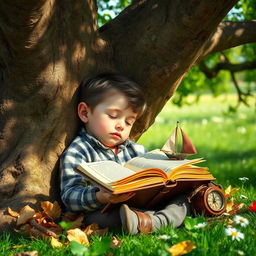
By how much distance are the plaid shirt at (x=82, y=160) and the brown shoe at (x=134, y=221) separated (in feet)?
0.91

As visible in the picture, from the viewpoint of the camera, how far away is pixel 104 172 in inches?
121

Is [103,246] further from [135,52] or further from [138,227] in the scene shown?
[135,52]

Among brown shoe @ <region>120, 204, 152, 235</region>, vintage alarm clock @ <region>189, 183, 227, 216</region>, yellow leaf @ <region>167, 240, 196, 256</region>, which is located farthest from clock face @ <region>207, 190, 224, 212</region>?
yellow leaf @ <region>167, 240, 196, 256</region>

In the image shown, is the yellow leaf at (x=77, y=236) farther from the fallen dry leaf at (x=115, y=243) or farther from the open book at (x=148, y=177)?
the open book at (x=148, y=177)

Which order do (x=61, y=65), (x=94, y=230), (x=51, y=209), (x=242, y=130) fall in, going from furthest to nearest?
(x=242, y=130) < (x=61, y=65) < (x=51, y=209) < (x=94, y=230)

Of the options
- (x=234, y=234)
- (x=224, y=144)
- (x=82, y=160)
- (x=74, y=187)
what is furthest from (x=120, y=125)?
(x=224, y=144)

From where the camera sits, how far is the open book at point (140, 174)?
291 cm

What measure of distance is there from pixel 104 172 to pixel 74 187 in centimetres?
40

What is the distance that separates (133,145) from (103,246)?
63.2 inches

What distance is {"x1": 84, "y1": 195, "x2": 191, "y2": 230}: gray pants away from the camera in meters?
3.18

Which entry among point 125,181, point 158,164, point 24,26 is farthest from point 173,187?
point 24,26

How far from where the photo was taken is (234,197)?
4145 mm

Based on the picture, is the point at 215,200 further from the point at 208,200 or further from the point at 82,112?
the point at 82,112

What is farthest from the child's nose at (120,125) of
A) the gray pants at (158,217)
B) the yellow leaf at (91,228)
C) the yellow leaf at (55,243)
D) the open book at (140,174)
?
the yellow leaf at (55,243)
